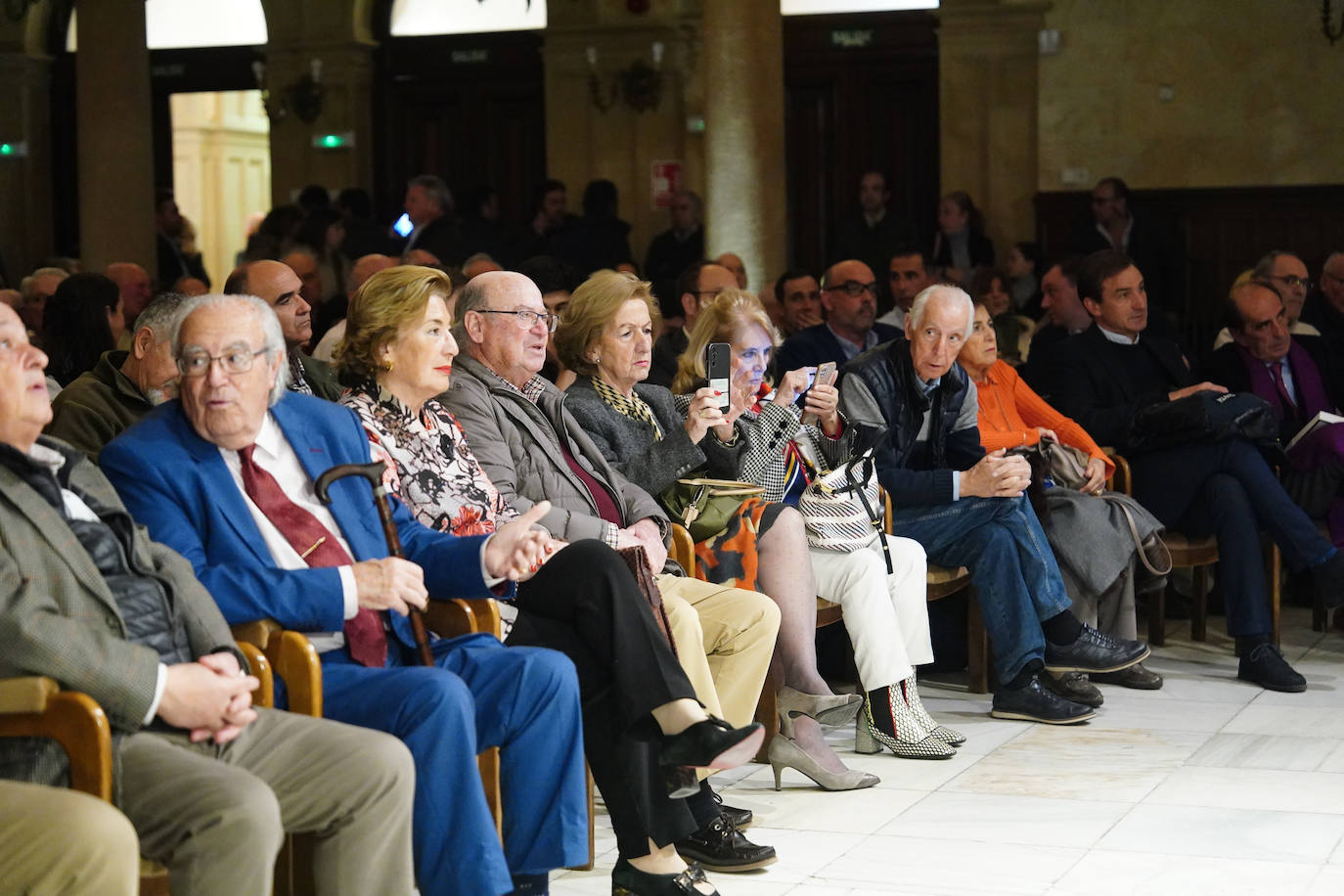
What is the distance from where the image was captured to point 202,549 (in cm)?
326

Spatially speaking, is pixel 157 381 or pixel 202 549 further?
pixel 157 381

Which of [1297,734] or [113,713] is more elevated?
[113,713]

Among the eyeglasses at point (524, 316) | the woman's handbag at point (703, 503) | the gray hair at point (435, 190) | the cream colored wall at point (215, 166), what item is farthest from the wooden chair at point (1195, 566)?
the cream colored wall at point (215, 166)

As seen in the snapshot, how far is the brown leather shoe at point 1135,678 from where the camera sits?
575cm

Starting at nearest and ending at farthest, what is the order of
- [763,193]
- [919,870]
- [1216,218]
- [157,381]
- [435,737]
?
1. [435,737]
2. [919,870]
3. [157,381]
4. [763,193]
5. [1216,218]

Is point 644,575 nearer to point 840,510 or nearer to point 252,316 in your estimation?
point 252,316

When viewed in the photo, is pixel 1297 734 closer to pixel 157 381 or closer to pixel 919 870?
pixel 919 870

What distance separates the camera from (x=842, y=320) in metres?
7.12

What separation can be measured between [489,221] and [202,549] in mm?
6796

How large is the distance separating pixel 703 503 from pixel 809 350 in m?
2.34

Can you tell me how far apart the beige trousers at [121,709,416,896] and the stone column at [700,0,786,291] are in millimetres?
6715

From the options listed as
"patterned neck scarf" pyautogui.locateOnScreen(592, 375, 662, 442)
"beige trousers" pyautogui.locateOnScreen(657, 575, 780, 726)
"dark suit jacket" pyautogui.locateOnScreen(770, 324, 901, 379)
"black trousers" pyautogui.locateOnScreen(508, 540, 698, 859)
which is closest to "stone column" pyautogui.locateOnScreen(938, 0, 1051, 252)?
"dark suit jacket" pyautogui.locateOnScreen(770, 324, 901, 379)

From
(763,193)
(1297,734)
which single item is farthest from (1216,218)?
(1297,734)

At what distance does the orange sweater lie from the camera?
19.7 feet
